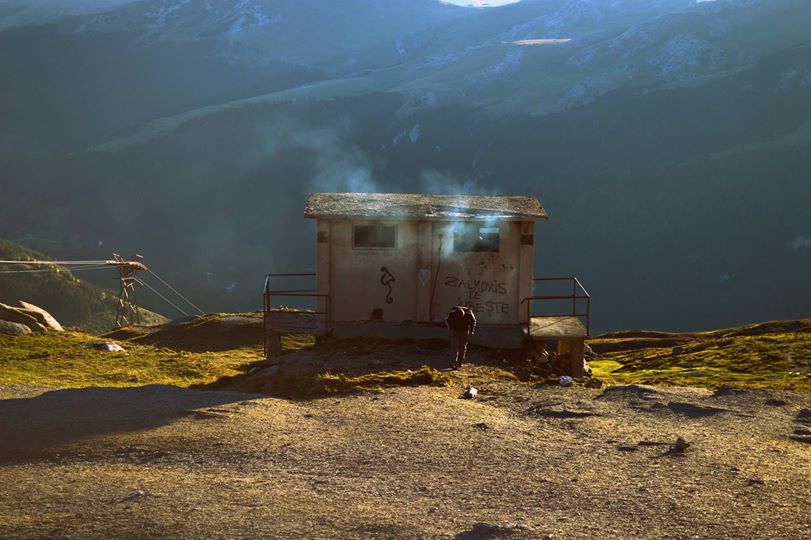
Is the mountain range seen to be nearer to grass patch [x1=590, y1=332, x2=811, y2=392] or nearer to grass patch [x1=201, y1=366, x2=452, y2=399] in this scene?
grass patch [x1=590, y1=332, x2=811, y2=392]

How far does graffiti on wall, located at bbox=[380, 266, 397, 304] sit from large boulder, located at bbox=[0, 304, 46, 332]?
14.0m

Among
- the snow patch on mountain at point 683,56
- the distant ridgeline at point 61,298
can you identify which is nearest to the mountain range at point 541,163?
the snow patch on mountain at point 683,56

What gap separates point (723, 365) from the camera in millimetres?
30469

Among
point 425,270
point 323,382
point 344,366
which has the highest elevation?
point 425,270

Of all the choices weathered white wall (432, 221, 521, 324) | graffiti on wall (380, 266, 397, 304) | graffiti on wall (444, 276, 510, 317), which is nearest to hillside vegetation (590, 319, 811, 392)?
graffiti on wall (444, 276, 510, 317)

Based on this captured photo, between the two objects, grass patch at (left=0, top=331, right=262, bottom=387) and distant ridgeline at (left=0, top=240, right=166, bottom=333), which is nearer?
grass patch at (left=0, top=331, right=262, bottom=387)

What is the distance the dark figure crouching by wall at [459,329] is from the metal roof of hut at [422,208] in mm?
4312

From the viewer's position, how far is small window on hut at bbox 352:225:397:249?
→ 87.9 feet

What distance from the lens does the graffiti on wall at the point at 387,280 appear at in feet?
88.0

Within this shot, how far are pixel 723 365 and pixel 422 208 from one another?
42.1 ft

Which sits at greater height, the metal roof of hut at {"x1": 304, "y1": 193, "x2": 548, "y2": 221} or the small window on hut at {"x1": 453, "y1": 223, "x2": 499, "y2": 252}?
the metal roof of hut at {"x1": 304, "y1": 193, "x2": 548, "y2": 221}

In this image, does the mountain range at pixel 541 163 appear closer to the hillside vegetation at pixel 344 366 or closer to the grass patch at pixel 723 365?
the grass patch at pixel 723 365

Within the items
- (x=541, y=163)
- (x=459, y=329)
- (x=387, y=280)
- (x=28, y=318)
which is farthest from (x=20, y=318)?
(x=541, y=163)

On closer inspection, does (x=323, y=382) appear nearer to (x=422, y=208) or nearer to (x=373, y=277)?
(x=373, y=277)
